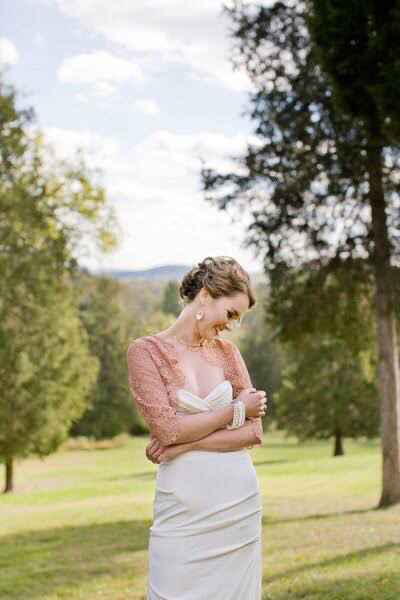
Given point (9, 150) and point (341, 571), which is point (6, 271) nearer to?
point (9, 150)

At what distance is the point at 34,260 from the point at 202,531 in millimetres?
15888

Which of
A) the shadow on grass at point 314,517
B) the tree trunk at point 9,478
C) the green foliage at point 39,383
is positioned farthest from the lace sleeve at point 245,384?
the tree trunk at point 9,478

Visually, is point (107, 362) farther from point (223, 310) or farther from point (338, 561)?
point (223, 310)

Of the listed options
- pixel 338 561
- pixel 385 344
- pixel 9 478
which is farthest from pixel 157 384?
pixel 9 478

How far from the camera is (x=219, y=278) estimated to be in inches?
140

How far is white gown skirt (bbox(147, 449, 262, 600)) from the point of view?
353cm

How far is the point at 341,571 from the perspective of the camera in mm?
8305

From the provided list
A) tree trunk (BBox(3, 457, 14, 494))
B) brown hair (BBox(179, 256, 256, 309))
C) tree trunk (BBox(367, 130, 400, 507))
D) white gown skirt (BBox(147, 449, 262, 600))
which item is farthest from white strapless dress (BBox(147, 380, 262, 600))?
tree trunk (BBox(3, 457, 14, 494))

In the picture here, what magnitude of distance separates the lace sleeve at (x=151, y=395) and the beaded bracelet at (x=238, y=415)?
0.26 m

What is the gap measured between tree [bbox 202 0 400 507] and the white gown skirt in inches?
401

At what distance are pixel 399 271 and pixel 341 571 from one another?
6235 millimetres

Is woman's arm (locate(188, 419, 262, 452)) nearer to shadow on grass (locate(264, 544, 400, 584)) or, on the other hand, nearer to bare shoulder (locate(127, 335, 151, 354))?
bare shoulder (locate(127, 335, 151, 354))

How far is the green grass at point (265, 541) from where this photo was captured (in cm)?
816

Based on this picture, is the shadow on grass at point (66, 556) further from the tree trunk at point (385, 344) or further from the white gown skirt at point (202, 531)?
the white gown skirt at point (202, 531)
